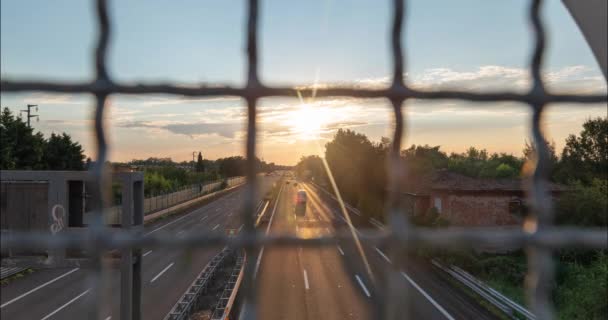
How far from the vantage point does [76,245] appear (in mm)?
754

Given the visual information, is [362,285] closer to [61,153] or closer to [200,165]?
[61,153]

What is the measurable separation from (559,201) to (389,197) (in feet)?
52.5

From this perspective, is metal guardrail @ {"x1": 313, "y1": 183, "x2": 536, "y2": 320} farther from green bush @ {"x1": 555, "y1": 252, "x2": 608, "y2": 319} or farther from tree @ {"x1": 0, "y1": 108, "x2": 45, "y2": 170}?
tree @ {"x1": 0, "y1": 108, "x2": 45, "y2": 170}

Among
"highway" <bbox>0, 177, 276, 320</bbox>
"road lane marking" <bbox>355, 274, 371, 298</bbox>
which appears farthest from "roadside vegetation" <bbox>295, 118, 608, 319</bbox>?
"highway" <bbox>0, 177, 276, 320</bbox>

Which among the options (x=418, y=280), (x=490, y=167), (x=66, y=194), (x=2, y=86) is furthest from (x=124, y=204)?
(x=490, y=167)

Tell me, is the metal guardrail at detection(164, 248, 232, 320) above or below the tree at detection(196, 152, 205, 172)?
below

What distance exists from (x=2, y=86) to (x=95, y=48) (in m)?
0.17

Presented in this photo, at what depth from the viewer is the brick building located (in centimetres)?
1778

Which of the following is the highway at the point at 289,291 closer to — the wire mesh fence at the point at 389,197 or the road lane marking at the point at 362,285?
the road lane marking at the point at 362,285

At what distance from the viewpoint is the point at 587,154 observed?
18.1 metres

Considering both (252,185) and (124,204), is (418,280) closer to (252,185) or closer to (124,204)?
(124,204)

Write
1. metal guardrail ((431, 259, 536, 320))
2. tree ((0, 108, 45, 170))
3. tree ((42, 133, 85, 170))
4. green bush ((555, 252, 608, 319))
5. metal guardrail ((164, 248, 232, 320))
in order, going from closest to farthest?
1. green bush ((555, 252, 608, 319))
2. metal guardrail ((431, 259, 536, 320))
3. metal guardrail ((164, 248, 232, 320))
4. tree ((0, 108, 45, 170))
5. tree ((42, 133, 85, 170))

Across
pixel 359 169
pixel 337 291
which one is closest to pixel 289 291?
pixel 337 291

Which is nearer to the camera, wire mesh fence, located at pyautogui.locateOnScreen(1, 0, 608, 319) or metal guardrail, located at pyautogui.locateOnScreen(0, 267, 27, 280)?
wire mesh fence, located at pyautogui.locateOnScreen(1, 0, 608, 319)
